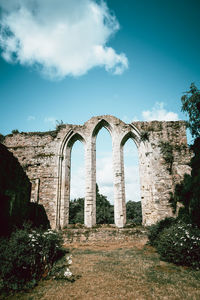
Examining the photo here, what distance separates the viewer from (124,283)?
3.24 meters

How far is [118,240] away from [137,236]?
0.80 metres

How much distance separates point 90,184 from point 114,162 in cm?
154

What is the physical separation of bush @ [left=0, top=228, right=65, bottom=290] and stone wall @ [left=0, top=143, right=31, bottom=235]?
113cm

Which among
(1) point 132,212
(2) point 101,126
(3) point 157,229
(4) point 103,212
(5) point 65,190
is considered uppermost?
(2) point 101,126

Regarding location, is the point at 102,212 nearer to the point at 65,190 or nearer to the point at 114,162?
the point at 65,190

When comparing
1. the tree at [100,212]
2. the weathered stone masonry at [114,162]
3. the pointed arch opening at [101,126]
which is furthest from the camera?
the tree at [100,212]

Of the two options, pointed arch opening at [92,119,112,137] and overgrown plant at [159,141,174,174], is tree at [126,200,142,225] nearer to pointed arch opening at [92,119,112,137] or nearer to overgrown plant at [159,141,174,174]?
overgrown plant at [159,141,174,174]

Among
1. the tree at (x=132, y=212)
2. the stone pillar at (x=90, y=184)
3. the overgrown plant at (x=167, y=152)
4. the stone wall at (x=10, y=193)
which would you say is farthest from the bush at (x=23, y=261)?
the tree at (x=132, y=212)

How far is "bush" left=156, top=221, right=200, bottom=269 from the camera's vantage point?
4168mm

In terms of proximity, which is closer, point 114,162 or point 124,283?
point 124,283

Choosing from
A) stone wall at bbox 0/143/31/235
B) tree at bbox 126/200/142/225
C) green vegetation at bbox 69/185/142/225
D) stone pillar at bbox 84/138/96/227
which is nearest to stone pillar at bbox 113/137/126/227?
stone pillar at bbox 84/138/96/227

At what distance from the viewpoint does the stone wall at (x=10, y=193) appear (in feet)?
16.2

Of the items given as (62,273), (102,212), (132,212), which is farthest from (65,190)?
(132,212)

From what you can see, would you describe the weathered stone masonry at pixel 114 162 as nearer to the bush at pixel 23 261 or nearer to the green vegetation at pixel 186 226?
the green vegetation at pixel 186 226
